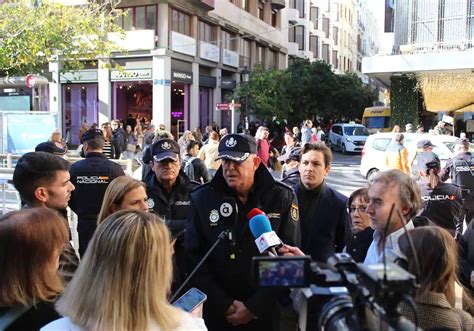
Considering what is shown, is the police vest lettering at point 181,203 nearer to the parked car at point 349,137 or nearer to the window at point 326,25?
the parked car at point 349,137

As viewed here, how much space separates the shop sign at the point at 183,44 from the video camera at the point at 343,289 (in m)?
25.7

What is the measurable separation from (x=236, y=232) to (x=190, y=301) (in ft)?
3.40

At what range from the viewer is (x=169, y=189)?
4262 millimetres

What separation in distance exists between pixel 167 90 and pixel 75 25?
41.0 feet

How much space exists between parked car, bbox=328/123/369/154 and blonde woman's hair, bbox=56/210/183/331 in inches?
1087

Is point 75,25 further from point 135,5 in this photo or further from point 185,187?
point 135,5

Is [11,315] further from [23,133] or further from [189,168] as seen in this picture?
[23,133]

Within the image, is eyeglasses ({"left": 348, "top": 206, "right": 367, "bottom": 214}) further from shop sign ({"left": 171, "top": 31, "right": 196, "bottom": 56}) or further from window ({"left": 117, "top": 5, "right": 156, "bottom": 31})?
window ({"left": 117, "top": 5, "right": 156, "bottom": 31})

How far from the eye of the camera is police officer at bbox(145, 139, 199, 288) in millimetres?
4102

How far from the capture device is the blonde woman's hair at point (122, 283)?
1747 millimetres

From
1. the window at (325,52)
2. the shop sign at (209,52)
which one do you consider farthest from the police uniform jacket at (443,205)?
the window at (325,52)

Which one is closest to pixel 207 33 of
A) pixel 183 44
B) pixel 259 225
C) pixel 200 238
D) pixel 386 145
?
pixel 183 44

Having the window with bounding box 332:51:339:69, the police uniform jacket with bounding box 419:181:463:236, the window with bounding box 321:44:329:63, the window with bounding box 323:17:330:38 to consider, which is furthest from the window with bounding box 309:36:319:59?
the police uniform jacket with bounding box 419:181:463:236

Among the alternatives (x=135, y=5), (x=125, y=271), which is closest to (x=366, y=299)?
(x=125, y=271)
